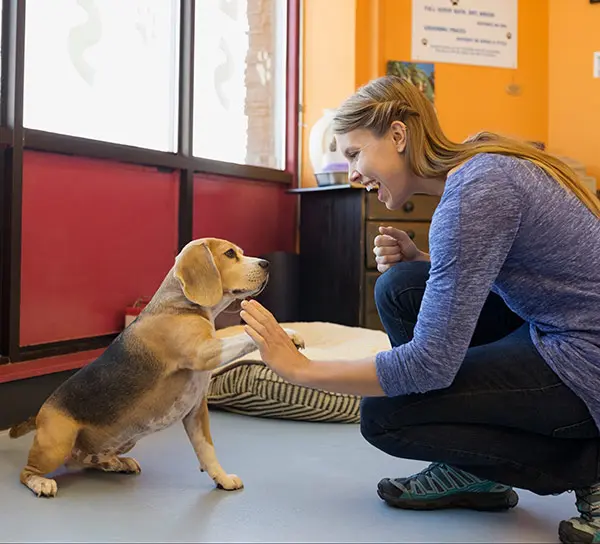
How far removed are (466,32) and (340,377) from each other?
343 centimetres

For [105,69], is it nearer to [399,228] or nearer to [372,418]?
[399,228]

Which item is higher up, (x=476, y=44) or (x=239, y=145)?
(x=476, y=44)

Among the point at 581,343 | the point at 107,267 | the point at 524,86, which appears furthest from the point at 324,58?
the point at 581,343

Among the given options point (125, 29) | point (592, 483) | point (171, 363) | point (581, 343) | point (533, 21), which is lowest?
point (592, 483)

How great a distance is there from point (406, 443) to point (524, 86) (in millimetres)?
3500

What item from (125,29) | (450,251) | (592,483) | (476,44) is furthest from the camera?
(476,44)

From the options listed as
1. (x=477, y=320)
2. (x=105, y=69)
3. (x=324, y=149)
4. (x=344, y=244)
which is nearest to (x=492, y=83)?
(x=324, y=149)

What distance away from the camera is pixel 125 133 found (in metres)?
3.31

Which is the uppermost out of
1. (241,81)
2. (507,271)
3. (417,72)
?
(417,72)

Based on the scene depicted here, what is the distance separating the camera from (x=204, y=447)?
6.12 ft

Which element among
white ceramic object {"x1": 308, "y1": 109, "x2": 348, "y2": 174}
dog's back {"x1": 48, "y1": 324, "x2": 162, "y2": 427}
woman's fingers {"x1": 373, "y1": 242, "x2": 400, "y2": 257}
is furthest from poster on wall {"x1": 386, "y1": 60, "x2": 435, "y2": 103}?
dog's back {"x1": 48, "y1": 324, "x2": 162, "y2": 427}

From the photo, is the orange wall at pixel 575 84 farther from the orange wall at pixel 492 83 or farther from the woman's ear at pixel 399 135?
the woman's ear at pixel 399 135

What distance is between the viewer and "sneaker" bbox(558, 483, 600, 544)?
4.83ft

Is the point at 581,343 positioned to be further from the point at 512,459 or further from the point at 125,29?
the point at 125,29
